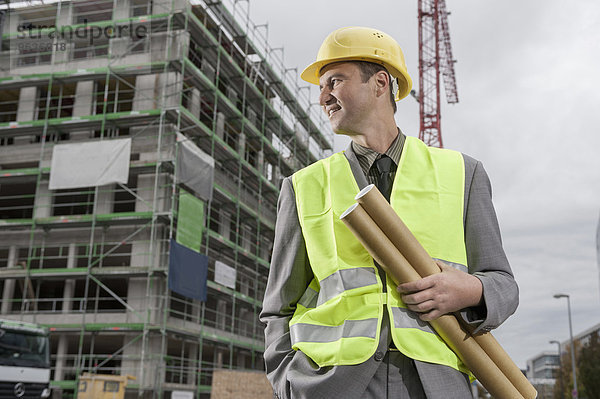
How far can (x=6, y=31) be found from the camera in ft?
81.0

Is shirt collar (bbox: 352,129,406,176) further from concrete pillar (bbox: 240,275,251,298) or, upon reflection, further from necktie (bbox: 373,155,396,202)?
concrete pillar (bbox: 240,275,251,298)

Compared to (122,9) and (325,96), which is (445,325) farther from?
(122,9)

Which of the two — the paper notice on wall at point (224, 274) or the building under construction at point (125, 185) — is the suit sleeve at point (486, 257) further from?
the paper notice on wall at point (224, 274)

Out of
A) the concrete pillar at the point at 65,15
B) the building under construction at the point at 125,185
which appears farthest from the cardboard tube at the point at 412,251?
the concrete pillar at the point at 65,15

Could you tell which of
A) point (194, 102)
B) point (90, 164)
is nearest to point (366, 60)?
point (90, 164)

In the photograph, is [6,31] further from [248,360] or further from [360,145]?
[360,145]

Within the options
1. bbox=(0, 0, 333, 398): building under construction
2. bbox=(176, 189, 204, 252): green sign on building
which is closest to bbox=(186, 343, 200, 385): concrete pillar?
bbox=(0, 0, 333, 398): building under construction

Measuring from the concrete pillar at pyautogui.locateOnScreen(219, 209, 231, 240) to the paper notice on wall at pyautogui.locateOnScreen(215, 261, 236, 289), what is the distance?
2129 millimetres

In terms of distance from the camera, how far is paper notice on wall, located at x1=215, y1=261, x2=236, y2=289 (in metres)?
24.0

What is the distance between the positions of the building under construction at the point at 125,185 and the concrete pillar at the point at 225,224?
67 mm

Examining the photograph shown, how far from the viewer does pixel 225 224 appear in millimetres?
27062

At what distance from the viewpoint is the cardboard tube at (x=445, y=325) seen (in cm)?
140

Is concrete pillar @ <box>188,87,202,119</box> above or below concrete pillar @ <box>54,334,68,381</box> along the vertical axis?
above

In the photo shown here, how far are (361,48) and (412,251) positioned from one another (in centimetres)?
62
